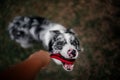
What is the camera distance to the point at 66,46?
65.9 inches

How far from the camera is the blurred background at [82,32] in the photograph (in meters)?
1.68

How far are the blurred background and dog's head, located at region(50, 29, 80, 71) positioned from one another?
0.13 feet

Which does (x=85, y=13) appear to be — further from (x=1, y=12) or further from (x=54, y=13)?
(x=1, y=12)

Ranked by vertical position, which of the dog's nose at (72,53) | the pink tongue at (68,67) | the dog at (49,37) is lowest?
the pink tongue at (68,67)

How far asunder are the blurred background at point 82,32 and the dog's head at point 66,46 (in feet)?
0.13

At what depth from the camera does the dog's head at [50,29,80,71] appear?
1.67 meters

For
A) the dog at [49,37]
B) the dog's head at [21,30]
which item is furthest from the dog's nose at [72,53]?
the dog's head at [21,30]

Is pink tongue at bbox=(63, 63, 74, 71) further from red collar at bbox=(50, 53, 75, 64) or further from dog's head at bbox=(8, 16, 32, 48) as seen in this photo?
dog's head at bbox=(8, 16, 32, 48)

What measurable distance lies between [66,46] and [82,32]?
6.0 inches

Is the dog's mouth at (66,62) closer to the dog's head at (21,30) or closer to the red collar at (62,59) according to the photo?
the red collar at (62,59)

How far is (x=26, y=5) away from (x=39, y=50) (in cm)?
34

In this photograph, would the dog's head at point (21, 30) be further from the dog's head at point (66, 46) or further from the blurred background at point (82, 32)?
the dog's head at point (66, 46)

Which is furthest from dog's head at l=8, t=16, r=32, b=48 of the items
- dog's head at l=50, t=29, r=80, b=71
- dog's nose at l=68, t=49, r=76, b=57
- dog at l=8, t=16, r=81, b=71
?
dog's nose at l=68, t=49, r=76, b=57

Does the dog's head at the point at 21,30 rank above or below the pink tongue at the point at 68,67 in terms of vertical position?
above
